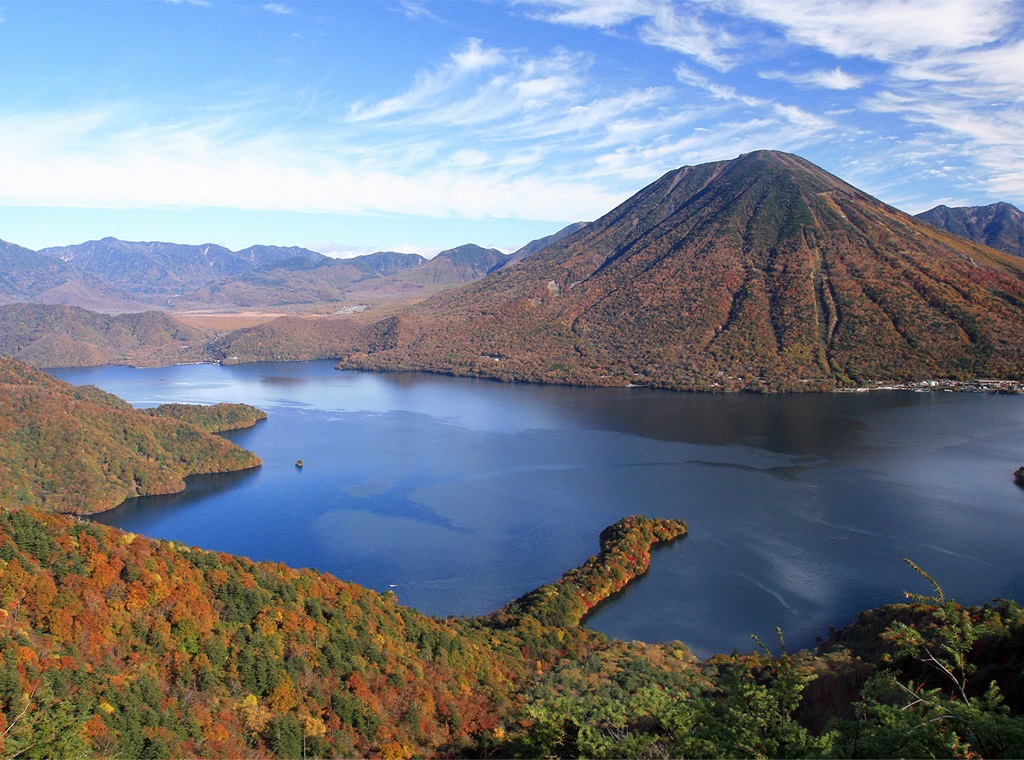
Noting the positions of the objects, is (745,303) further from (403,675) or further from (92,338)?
(92,338)

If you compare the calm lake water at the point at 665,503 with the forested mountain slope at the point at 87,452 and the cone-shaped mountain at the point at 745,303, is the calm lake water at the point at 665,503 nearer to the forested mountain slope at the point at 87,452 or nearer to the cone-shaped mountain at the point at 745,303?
the forested mountain slope at the point at 87,452

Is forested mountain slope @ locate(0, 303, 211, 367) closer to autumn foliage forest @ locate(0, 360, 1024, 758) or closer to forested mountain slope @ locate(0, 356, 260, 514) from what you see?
forested mountain slope @ locate(0, 356, 260, 514)

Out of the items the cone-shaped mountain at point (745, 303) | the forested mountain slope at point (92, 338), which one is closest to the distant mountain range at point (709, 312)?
the cone-shaped mountain at point (745, 303)

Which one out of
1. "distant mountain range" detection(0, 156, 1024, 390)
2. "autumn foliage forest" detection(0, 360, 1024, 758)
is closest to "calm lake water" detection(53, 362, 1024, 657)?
"autumn foliage forest" detection(0, 360, 1024, 758)

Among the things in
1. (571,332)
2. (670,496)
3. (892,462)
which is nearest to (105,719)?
(670,496)

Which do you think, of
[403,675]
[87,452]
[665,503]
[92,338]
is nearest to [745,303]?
[665,503]

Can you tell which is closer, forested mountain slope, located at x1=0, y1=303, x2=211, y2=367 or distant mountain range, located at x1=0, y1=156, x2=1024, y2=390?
distant mountain range, located at x1=0, y1=156, x2=1024, y2=390
